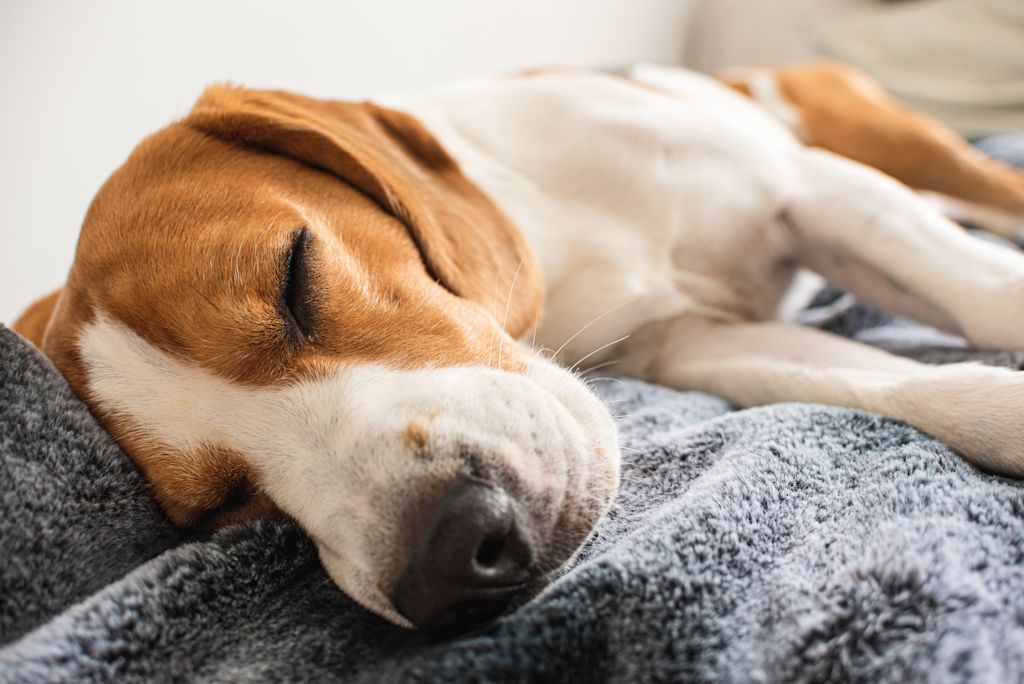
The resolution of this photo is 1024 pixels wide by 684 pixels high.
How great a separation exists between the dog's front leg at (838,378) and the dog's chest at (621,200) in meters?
0.08

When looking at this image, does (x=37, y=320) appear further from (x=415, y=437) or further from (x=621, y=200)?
(x=621, y=200)

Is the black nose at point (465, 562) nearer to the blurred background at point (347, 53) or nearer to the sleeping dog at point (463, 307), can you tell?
the sleeping dog at point (463, 307)

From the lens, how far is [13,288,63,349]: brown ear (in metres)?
1.56

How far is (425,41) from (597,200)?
1.49 m

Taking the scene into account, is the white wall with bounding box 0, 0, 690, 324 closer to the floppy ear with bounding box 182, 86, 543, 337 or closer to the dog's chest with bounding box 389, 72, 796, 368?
the floppy ear with bounding box 182, 86, 543, 337

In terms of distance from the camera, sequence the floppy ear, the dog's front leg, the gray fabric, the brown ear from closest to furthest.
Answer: the gray fabric, the dog's front leg, the floppy ear, the brown ear

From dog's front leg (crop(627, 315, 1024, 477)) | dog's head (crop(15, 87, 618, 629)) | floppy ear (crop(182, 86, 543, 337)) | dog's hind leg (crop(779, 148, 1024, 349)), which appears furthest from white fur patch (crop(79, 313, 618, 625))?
dog's hind leg (crop(779, 148, 1024, 349))

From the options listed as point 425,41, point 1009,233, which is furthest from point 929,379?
point 425,41

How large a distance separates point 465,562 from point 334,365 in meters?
0.43

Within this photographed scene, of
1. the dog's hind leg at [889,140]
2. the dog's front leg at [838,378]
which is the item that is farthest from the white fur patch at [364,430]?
the dog's hind leg at [889,140]

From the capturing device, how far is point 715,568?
92cm

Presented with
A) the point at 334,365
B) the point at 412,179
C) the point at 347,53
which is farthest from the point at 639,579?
the point at 347,53

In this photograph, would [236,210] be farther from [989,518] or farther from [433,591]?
[989,518]

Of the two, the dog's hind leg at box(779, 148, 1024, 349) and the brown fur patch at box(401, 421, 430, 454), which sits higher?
the brown fur patch at box(401, 421, 430, 454)
